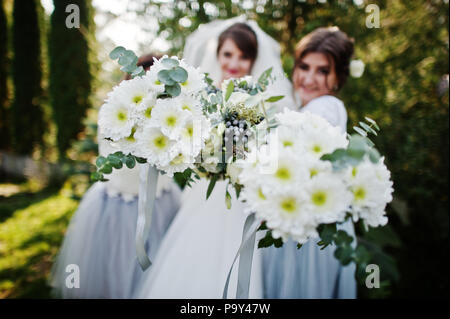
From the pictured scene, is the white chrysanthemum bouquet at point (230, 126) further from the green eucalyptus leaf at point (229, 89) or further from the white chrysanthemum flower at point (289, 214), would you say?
the white chrysanthemum flower at point (289, 214)

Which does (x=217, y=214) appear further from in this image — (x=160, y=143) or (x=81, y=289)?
(x=81, y=289)

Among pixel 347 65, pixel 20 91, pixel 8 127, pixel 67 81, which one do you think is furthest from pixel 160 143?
pixel 8 127

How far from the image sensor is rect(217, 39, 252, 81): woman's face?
6.70 feet

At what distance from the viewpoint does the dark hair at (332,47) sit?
1.82 m

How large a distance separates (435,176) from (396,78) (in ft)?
3.59

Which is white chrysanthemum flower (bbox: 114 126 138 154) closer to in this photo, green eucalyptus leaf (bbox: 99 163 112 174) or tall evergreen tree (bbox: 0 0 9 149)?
green eucalyptus leaf (bbox: 99 163 112 174)

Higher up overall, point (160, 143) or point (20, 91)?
point (20, 91)

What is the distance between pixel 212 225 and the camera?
6.08ft

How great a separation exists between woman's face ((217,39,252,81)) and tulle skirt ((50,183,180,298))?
122 cm

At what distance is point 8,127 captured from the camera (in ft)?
23.9

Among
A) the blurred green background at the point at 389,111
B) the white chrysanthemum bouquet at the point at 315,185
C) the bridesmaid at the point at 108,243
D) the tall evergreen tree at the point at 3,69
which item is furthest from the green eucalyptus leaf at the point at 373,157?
the tall evergreen tree at the point at 3,69

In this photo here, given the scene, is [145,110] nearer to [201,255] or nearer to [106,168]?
[106,168]

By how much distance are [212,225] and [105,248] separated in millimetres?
918

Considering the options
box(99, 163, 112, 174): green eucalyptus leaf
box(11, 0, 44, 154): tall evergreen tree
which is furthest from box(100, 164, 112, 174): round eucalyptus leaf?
box(11, 0, 44, 154): tall evergreen tree
